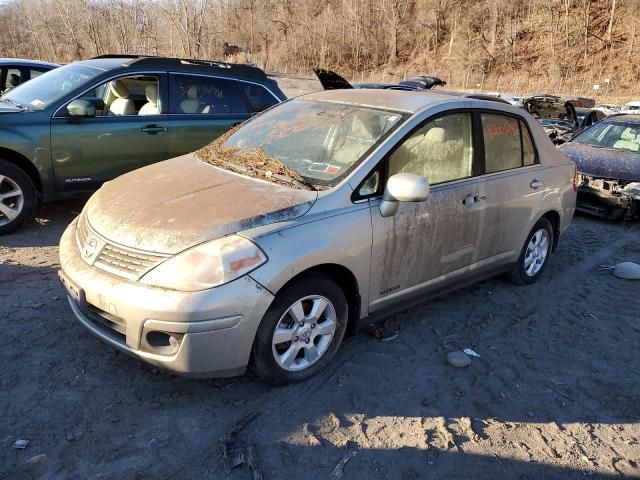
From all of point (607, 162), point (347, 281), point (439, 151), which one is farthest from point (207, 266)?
point (607, 162)

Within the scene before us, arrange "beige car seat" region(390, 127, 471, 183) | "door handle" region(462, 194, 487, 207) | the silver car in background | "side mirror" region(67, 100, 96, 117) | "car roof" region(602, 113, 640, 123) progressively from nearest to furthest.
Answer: the silver car in background < "beige car seat" region(390, 127, 471, 183) < "door handle" region(462, 194, 487, 207) < "side mirror" region(67, 100, 96, 117) < "car roof" region(602, 113, 640, 123)

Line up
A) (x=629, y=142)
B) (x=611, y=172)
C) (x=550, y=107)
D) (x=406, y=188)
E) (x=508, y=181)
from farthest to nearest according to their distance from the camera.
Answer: (x=550, y=107), (x=629, y=142), (x=611, y=172), (x=508, y=181), (x=406, y=188)

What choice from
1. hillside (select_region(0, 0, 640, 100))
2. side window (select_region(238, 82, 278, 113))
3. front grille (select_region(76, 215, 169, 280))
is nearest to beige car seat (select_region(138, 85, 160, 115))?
side window (select_region(238, 82, 278, 113))

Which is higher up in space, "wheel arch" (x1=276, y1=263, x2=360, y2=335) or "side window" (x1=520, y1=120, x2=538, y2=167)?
"side window" (x1=520, y1=120, x2=538, y2=167)

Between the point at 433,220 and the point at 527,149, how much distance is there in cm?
162

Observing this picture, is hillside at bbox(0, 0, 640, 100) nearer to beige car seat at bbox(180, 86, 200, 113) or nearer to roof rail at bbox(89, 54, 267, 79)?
roof rail at bbox(89, 54, 267, 79)

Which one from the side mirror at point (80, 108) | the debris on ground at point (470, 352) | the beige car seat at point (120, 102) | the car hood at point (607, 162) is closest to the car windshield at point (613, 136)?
the car hood at point (607, 162)

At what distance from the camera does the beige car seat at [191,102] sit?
6.30m

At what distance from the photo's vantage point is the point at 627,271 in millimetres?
5543

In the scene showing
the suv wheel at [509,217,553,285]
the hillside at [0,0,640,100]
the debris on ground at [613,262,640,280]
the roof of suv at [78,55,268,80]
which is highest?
the hillside at [0,0,640,100]

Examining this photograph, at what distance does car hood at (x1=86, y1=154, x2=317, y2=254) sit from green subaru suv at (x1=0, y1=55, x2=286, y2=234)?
213cm

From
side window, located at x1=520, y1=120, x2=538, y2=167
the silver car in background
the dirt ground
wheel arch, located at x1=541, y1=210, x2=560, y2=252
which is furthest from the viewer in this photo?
wheel arch, located at x1=541, y1=210, x2=560, y2=252

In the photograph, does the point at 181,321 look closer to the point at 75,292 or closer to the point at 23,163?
the point at 75,292

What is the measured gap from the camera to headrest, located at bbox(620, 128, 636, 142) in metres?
8.84
